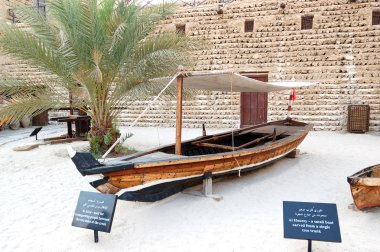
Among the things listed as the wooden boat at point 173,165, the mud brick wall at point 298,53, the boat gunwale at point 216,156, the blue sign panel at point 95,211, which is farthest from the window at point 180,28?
the blue sign panel at point 95,211

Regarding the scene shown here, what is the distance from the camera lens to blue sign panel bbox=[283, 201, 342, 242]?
8.98ft

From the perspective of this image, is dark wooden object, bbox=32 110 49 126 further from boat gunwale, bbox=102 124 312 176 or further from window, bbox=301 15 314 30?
boat gunwale, bbox=102 124 312 176

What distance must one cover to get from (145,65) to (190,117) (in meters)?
5.19

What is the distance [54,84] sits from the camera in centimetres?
694

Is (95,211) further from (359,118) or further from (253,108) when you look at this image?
(359,118)

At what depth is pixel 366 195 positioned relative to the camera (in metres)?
3.36

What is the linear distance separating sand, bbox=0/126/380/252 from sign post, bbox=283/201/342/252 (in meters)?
0.25

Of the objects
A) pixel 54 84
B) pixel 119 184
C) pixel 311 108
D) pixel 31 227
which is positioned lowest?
pixel 31 227

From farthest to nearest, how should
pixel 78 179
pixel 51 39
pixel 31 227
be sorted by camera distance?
pixel 51 39, pixel 78 179, pixel 31 227

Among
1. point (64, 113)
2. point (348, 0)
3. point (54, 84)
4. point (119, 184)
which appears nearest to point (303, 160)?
point (119, 184)

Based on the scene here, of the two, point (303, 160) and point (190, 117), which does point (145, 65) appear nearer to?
point (303, 160)

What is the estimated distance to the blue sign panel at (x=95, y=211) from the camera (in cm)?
306

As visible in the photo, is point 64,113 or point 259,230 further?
point 64,113

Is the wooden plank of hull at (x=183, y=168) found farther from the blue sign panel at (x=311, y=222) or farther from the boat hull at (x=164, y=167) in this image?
the blue sign panel at (x=311, y=222)
